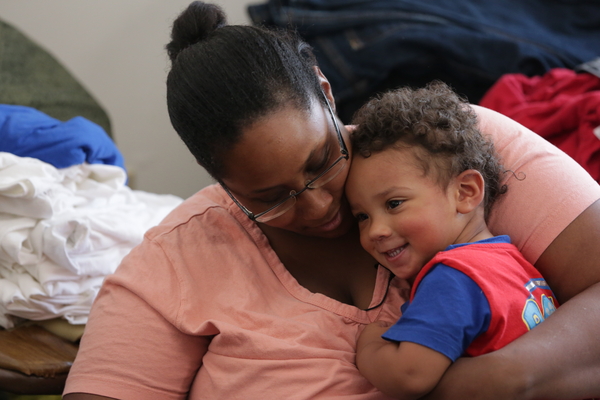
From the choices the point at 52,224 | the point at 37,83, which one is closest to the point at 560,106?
the point at 52,224

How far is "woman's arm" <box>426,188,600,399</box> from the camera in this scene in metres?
0.95

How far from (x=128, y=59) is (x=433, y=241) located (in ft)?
7.21

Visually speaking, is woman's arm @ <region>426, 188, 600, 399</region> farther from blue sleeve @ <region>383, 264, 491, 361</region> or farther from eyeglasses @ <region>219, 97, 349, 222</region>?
eyeglasses @ <region>219, 97, 349, 222</region>

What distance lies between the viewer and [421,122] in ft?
3.89

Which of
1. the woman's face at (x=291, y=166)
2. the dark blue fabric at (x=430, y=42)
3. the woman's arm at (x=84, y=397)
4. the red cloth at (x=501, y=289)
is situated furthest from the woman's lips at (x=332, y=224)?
the dark blue fabric at (x=430, y=42)

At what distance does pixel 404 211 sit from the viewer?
1.16 m

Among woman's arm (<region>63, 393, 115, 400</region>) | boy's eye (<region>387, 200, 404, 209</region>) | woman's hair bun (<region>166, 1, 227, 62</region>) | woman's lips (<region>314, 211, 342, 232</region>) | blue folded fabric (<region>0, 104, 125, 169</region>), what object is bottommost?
woman's arm (<region>63, 393, 115, 400</region>)

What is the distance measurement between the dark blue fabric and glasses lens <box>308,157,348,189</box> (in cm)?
128

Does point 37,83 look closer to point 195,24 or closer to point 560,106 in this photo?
point 195,24

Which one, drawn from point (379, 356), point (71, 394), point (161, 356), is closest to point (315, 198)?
point (379, 356)

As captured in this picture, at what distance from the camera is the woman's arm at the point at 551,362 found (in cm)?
95

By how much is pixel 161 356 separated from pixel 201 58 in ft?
1.99

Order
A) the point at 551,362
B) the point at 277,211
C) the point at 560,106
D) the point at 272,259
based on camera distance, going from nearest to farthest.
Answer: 1. the point at 551,362
2. the point at 277,211
3. the point at 272,259
4. the point at 560,106

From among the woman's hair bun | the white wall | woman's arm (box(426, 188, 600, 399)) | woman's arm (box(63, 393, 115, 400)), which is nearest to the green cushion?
the white wall
